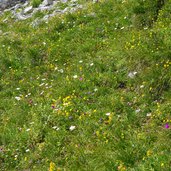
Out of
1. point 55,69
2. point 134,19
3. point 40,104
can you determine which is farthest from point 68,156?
point 134,19

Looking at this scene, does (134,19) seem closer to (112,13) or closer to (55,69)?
(112,13)

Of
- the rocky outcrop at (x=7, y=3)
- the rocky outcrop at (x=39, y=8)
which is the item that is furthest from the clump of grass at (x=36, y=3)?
the rocky outcrop at (x=7, y=3)

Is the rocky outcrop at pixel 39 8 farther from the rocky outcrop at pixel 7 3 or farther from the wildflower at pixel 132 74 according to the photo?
the wildflower at pixel 132 74

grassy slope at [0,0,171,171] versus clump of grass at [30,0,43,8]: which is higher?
grassy slope at [0,0,171,171]

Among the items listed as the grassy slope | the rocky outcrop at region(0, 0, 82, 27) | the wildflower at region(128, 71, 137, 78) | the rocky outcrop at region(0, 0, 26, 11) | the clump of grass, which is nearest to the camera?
the grassy slope

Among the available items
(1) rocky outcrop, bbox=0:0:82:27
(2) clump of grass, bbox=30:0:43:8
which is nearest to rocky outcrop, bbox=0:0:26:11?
(1) rocky outcrop, bbox=0:0:82:27

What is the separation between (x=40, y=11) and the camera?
19453mm

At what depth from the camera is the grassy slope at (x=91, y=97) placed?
8.40 metres

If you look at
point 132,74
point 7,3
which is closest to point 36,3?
point 7,3

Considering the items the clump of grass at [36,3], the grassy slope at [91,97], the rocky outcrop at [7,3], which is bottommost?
the rocky outcrop at [7,3]

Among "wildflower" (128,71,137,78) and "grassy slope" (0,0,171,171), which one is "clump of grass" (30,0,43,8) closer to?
"grassy slope" (0,0,171,171)

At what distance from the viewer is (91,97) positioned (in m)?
10.7

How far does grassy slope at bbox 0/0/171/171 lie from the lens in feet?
27.6

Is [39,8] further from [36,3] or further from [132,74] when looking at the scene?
[132,74]
